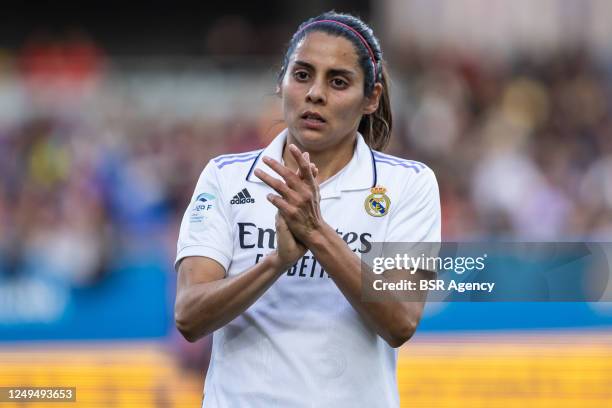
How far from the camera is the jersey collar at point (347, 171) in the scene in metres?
3.79

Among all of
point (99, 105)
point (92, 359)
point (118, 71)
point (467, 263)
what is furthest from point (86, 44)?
point (467, 263)

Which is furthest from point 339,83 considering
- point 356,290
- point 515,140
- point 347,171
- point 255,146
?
point 515,140

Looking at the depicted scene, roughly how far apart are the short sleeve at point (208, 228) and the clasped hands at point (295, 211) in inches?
A: 13.5

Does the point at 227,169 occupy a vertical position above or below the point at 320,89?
below

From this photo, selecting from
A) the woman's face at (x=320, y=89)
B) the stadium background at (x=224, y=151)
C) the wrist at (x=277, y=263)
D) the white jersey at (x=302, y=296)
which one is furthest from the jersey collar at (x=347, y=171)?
the stadium background at (x=224, y=151)

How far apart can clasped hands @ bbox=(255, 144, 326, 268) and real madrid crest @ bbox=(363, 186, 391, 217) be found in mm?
352

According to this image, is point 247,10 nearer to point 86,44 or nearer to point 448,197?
point 86,44

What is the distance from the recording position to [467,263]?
4.59 metres

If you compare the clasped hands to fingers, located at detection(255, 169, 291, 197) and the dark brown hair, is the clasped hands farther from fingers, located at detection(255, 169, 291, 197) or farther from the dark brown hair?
the dark brown hair

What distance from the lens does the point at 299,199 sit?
3.41 m

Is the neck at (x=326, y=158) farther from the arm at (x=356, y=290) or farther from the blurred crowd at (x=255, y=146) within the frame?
the blurred crowd at (x=255, y=146)

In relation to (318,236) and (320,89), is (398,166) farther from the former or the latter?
(318,236)

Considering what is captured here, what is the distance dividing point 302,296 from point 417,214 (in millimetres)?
476

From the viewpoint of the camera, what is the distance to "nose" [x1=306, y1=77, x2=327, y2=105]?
3730 millimetres
